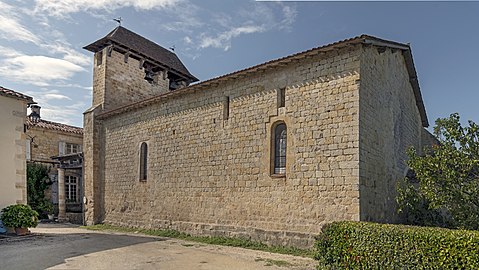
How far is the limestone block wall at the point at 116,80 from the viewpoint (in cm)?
1716

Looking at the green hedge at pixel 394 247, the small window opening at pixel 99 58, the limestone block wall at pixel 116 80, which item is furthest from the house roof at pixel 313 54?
the green hedge at pixel 394 247

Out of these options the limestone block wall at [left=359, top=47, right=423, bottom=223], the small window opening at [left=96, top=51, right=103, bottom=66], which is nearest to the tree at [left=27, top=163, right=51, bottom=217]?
the small window opening at [left=96, top=51, right=103, bottom=66]

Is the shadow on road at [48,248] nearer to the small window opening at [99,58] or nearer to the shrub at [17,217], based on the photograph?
the shrub at [17,217]

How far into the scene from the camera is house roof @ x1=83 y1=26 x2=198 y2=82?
17562 mm

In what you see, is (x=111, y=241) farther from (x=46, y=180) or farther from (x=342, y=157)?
(x=46, y=180)

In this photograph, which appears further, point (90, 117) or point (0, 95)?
point (90, 117)

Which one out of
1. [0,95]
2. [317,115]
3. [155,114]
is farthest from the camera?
[155,114]

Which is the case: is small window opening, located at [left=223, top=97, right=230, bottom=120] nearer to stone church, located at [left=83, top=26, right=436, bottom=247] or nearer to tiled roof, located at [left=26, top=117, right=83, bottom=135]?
stone church, located at [left=83, top=26, right=436, bottom=247]

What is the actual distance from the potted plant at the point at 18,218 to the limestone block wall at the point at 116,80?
6891mm

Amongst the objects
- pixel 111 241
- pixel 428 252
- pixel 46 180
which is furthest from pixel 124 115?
pixel 428 252

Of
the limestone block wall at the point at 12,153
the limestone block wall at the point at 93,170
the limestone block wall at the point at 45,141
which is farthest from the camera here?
the limestone block wall at the point at 45,141

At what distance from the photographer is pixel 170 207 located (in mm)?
12625

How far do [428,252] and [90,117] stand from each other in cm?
1570

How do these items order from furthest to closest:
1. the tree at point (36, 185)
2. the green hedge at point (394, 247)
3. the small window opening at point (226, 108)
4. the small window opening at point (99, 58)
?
the tree at point (36, 185), the small window opening at point (99, 58), the small window opening at point (226, 108), the green hedge at point (394, 247)
